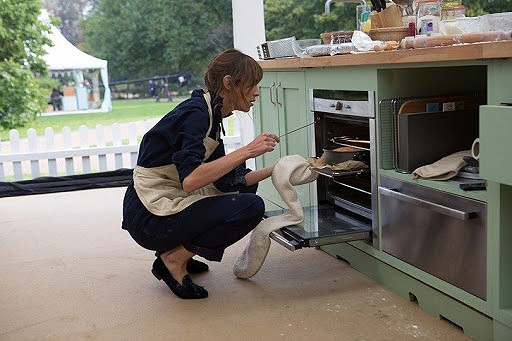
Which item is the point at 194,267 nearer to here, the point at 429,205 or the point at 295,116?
the point at 295,116

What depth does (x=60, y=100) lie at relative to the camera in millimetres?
6496

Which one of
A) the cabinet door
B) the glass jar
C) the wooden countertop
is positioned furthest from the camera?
the cabinet door

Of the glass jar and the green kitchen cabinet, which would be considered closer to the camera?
the glass jar

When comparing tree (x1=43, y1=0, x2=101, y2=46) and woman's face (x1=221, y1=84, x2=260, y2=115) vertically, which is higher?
tree (x1=43, y1=0, x2=101, y2=46)

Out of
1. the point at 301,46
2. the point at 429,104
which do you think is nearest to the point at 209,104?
the point at 429,104

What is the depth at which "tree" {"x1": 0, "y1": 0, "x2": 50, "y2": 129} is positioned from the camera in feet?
21.0

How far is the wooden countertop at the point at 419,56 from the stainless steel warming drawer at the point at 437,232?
1.38 feet

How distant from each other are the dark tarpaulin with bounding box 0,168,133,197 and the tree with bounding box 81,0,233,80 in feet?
3.57

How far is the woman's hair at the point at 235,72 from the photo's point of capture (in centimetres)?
279

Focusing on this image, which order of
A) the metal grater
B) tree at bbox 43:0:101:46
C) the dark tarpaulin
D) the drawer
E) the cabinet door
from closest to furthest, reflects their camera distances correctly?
the drawer, the cabinet door, the metal grater, the dark tarpaulin, tree at bbox 43:0:101:46

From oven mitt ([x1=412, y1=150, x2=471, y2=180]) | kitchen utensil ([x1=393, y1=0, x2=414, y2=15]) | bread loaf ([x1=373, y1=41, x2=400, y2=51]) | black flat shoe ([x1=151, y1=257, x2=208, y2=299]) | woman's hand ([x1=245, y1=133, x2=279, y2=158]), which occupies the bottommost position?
black flat shoe ([x1=151, y1=257, x2=208, y2=299])

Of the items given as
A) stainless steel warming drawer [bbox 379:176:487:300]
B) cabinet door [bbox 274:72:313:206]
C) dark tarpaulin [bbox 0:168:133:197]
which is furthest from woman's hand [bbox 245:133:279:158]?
dark tarpaulin [bbox 0:168:133:197]

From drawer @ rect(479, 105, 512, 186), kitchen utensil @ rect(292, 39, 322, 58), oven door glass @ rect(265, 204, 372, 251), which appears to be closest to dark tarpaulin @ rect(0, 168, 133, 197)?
kitchen utensil @ rect(292, 39, 322, 58)

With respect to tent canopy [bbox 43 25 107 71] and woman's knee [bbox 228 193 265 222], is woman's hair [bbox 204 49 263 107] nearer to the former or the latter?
woman's knee [bbox 228 193 265 222]
